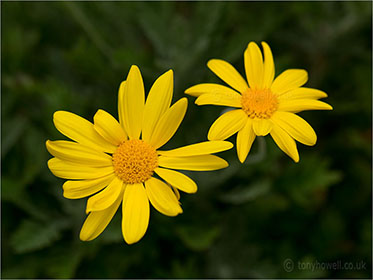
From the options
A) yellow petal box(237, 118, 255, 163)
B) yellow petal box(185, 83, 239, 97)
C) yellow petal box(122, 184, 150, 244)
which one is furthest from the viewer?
yellow petal box(185, 83, 239, 97)

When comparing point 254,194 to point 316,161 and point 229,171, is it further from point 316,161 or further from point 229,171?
point 316,161

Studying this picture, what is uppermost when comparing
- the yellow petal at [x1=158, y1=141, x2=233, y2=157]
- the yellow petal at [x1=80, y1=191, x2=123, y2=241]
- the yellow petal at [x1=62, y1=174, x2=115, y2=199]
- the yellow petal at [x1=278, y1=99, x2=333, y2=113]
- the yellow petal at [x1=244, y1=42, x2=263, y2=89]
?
the yellow petal at [x1=244, y1=42, x2=263, y2=89]

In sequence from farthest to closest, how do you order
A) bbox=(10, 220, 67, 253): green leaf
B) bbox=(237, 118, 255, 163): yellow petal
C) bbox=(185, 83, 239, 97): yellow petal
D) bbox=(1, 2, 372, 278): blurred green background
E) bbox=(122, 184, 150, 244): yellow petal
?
1. bbox=(1, 2, 372, 278): blurred green background
2. bbox=(10, 220, 67, 253): green leaf
3. bbox=(185, 83, 239, 97): yellow petal
4. bbox=(237, 118, 255, 163): yellow petal
5. bbox=(122, 184, 150, 244): yellow petal

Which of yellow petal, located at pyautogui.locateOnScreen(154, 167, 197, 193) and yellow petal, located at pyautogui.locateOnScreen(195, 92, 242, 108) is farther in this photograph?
yellow petal, located at pyautogui.locateOnScreen(195, 92, 242, 108)

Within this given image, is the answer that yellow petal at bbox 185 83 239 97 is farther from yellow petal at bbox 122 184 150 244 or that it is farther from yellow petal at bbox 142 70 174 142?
yellow petal at bbox 122 184 150 244

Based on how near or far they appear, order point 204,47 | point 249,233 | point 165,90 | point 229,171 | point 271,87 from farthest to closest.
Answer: point 249,233 → point 204,47 → point 229,171 → point 271,87 → point 165,90

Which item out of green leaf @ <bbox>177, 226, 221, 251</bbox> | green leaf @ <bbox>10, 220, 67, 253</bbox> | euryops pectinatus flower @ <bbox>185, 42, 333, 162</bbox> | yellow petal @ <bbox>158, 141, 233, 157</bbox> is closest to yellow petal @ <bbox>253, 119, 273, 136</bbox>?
euryops pectinatus flower @ <bbox>185, 42, 333, 162</bbox>

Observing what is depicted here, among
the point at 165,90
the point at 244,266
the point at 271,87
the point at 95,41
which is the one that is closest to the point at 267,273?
the point at 244,266
